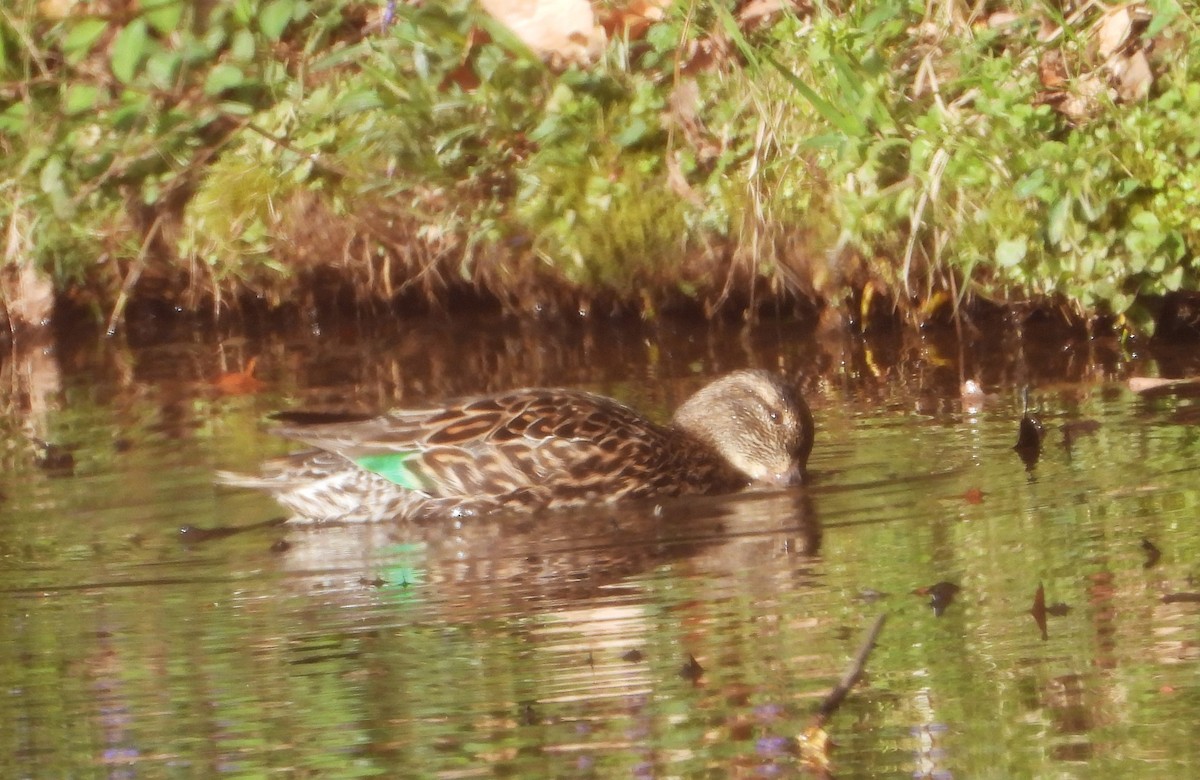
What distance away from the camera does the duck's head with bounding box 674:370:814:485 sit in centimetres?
682

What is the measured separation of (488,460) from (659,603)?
189cm

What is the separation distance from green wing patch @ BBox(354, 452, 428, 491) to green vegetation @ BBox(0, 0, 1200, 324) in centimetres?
231

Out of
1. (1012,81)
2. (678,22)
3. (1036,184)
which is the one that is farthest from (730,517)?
(678,22)

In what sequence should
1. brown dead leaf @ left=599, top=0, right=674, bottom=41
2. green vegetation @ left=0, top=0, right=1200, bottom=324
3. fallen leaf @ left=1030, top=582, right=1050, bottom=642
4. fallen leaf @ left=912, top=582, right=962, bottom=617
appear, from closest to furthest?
fallen leaf @ left=1030, top=582, right=1050, bottom=642 < fallen leaf @ left=912, top=582, right=962, bottom=617 < green vegetation @ left=0, top=0, right=1200, bottom=324 < brown dead leaf @ left=599, top=0, right=674, bottom=41

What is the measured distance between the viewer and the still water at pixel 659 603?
381 cm

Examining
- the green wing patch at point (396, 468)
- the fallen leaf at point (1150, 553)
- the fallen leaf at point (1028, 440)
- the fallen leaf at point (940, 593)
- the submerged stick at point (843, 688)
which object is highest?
the green wing patch at point (396, 468)

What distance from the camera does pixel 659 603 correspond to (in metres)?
4.94

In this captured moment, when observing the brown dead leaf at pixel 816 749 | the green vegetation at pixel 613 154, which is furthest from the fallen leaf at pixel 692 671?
the green vegetation at pixel 613 154

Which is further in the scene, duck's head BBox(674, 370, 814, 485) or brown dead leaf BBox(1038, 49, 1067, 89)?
brown dead leaf BBox(1038, 49, 1067, 89)

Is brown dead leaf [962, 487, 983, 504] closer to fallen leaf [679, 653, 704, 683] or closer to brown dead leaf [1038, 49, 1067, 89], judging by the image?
fallen leaf [679, 653, 704, 683]

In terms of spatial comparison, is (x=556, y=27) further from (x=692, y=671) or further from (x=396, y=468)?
(x=692, y=671)

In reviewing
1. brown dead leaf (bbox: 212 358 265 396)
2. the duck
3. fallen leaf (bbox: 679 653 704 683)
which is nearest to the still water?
fallen leaf (bbox: 679 653 704 683)

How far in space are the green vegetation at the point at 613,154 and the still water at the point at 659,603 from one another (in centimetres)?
57

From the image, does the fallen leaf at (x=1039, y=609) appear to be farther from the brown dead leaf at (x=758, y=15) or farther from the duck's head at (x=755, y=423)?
the brown dead leaf at (x=758, y=15)
